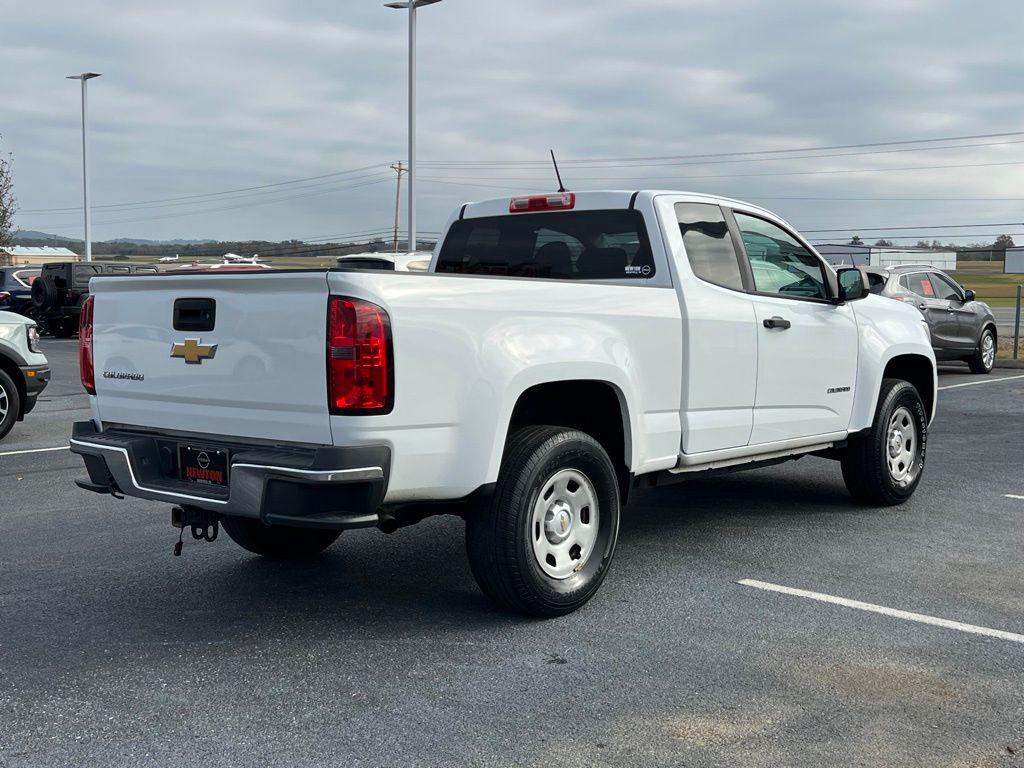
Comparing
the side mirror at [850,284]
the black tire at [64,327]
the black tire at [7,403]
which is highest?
the side mirror at [850,284]

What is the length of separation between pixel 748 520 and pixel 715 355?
171cm

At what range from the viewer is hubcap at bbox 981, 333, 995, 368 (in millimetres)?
18645

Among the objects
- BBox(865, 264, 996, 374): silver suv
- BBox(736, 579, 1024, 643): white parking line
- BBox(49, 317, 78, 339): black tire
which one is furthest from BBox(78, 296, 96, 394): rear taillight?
BBox(49, 317, 78, 339): black tire

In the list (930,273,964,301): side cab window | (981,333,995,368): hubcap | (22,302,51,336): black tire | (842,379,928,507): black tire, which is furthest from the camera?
(22,302,51,336): black tire

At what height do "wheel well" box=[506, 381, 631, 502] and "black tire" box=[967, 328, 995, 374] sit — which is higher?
"wheel well" box=[506, 381, 631, 502]

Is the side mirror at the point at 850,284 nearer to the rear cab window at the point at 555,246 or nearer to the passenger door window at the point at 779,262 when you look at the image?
the passenger door window at the point at 779,262

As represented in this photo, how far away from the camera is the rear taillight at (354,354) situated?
427cm

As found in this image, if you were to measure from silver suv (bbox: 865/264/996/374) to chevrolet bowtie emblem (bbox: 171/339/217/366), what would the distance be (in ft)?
44.9

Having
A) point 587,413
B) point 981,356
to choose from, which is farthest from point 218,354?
point 981,356

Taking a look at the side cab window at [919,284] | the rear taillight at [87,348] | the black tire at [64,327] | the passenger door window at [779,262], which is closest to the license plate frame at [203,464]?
the rear taillight at [87,348]

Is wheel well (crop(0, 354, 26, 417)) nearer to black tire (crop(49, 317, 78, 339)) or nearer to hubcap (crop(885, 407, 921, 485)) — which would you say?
hubcap (crop(885, 407, 921, 485))

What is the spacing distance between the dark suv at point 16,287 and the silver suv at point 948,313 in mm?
20912

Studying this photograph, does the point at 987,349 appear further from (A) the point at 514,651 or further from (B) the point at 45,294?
(B) the point at 45,294

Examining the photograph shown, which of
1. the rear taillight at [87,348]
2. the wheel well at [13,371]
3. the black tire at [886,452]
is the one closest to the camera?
the rear taillight at [87,348]
